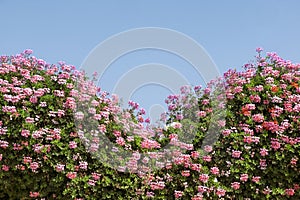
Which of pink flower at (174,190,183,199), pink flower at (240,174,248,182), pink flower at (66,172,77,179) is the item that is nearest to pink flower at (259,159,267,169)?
pink flower at (240,174,248,182)

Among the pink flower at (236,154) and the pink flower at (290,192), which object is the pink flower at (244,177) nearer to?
the pink flower at (236,154)

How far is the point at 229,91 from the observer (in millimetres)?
6461

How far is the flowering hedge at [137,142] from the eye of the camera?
5824 millimetres

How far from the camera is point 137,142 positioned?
A: 20.0 feet

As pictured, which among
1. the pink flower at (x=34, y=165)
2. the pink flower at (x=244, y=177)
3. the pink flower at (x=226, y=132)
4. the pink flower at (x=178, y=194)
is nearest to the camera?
the pink flower at (x=34, y=165)

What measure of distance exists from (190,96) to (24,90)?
2406 mm

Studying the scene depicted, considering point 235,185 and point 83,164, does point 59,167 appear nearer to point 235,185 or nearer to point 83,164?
point 83,164

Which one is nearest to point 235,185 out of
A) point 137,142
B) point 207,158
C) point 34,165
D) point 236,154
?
point 236,154

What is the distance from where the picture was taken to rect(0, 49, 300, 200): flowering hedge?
19.1 ft

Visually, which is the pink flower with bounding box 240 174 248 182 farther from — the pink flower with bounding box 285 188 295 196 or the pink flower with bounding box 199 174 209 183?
the pink flower with bounding box 285 188 295 196

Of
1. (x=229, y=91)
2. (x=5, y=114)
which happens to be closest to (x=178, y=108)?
(x=229, y=91)

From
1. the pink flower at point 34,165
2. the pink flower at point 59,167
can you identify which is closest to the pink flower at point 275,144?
the pink flower at point 59,167

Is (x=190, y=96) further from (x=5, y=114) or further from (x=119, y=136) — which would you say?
(x=5, y=114)

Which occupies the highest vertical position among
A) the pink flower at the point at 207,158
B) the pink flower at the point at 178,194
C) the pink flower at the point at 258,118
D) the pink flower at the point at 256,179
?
the pink flower at the point at 258,118
